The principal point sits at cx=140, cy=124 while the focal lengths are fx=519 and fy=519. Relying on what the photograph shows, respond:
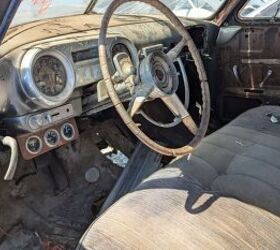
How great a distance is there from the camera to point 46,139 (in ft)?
6.64

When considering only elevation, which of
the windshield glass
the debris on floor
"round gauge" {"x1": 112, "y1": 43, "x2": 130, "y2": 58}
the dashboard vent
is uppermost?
the windshield glass

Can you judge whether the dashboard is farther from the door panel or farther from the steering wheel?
the door panel

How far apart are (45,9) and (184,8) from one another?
0.93 meters

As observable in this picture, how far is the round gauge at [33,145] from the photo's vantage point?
1.95 metres

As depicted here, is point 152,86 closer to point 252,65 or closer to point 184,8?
point 252,65

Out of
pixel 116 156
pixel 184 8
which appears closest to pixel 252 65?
pixel 184 8

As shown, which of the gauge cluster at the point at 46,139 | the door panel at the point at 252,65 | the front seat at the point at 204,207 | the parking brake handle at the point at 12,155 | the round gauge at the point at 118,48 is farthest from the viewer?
the door panel at the point at 252,65

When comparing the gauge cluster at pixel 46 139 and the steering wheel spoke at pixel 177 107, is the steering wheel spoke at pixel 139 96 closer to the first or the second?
the steering wheel spoke at pixel 177 107

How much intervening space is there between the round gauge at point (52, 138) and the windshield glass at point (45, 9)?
1.92ft

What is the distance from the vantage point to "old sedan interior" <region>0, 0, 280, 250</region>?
63.6 inches

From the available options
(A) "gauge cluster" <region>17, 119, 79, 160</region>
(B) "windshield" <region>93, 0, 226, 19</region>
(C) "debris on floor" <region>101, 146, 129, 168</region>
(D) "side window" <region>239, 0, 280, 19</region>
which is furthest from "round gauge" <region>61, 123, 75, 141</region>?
(D) "side window" <region>239, 0, 280, 19</region>

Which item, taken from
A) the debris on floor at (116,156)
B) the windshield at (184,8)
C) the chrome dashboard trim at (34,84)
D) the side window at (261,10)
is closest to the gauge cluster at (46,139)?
the chrome dashboard trim at (34,84)

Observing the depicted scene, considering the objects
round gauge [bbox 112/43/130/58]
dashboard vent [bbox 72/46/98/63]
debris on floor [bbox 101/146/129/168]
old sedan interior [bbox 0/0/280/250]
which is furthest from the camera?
debris on floor [bbox 101/146/129/168]

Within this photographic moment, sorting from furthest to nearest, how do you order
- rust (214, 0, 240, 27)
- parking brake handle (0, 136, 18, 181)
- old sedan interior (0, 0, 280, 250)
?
rust (214, 0, 240, 27) < parking brake handle (0, 136, 18, 181) < old sedan interior (0, 0, 280, 250)
